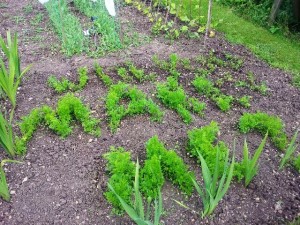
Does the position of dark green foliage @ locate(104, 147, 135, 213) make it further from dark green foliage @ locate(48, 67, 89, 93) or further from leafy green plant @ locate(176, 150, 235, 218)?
dark green foliage @ locate(48, 67, 89, 93)

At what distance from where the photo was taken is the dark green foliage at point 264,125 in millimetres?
3480

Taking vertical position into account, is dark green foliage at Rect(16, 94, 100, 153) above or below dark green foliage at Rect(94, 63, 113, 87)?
below

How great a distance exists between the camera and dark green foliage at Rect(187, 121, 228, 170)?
3072 millimetres

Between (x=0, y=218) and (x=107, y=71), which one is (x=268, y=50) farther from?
(x=0, y=218)

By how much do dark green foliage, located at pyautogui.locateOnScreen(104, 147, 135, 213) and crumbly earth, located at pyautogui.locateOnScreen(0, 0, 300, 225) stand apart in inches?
3.6

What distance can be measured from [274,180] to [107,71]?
7.48 feet

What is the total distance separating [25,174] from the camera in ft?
10.1

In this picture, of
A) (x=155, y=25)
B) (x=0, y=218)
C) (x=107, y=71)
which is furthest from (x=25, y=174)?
(x=155, y=25)

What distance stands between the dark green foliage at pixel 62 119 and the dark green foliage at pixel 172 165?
2.05 ft

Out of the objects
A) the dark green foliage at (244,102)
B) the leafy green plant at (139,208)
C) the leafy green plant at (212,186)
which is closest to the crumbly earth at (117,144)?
the dark green foliage at (244,102)

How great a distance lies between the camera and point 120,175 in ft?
9.50

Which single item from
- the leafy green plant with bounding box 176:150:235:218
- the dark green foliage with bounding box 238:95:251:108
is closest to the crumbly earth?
the dark green foliage with bounding box 238:95:251:108

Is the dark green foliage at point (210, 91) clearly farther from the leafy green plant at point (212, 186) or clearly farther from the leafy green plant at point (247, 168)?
the leafy green plant at point (212, 186)

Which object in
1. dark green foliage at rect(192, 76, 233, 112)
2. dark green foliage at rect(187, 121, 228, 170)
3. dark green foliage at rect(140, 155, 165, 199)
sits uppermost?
dark green foliage at rect(192, 76, 233, 112)
